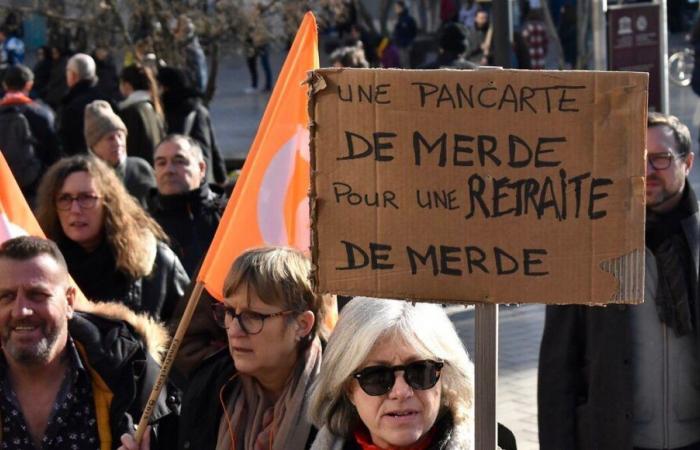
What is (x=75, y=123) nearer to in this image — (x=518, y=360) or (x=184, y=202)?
(x=518, y=360)

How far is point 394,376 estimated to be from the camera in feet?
11.2

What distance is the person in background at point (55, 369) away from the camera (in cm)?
403

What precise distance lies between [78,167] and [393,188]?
308 cm

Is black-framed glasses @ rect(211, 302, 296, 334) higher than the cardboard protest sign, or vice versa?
the cardboard protest sign

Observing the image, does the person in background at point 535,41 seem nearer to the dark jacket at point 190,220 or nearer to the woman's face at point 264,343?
the dark jacket at point 190,220

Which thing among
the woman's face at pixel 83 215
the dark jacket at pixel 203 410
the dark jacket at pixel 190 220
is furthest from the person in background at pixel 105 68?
the dark jacket at pixel 203 410

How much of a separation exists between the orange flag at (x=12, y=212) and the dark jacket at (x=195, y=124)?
4988 mm

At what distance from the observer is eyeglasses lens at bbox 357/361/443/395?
3.39 meters

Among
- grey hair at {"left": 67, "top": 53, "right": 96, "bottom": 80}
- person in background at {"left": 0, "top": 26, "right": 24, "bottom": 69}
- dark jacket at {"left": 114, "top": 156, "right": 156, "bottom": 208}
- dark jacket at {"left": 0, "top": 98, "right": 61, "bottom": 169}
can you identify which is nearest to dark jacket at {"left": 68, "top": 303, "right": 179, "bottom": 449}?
dark jacket at {"left": 114, "top": 156, "right": 156, "bottom": 208}

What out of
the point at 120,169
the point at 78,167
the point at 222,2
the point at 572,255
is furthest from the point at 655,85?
the point at 572,255

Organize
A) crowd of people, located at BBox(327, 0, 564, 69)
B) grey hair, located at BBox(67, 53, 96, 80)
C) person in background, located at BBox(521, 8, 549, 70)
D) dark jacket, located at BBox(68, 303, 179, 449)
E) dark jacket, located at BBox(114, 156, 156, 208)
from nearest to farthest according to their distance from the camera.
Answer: dark jacket, located at BBox(68, 303, 179, 449)
dark jacket, located at BBox(114, 156, 156, 208)
grey hair, located at BBox(67, 53, 96, 80)
crowd of people, located at BBox(327, 0, 564, 69)
person in background, located at BBox(521, 8, 549, 70)

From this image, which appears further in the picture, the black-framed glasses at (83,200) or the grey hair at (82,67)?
the grey hair at (82,67)

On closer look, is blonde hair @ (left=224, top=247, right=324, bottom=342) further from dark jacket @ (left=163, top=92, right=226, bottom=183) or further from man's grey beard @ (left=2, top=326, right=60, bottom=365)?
dark jacket @ (left=163, top=92, right=226, bottom=183)

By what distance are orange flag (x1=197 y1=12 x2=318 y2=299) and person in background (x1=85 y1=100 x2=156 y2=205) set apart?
3.48 m
